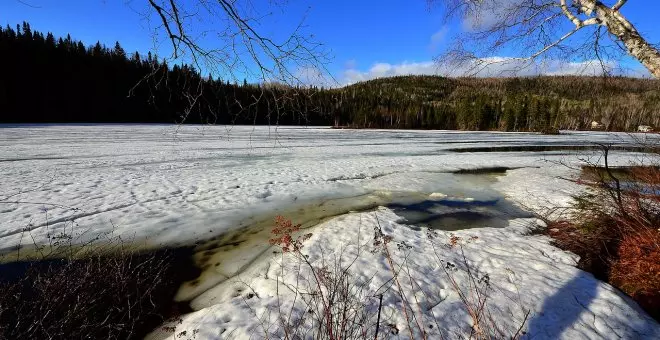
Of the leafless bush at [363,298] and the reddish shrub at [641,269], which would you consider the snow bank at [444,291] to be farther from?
the reddish shrub at [641,269]

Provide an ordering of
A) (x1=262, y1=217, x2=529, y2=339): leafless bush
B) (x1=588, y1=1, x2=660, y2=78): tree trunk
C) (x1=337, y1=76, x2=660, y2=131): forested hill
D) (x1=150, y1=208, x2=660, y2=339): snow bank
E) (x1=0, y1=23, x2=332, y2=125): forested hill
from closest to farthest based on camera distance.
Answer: (x1=588, y1=1, x2=660, y2=78): tree trunk → (x1=262, y1=217, x2=529, y2=339): leafless bush → (x1=150, y1=208, x2=660, y2=339): snow bank → (x1=0, y1=23, x2=332, y2=125): forested hill → (x1=337, y1=76, x2=660, y2=131): forested hill

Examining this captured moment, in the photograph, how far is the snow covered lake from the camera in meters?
4.00


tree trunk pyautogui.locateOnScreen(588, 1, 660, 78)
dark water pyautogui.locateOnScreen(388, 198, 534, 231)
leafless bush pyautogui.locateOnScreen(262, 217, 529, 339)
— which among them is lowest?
dark water pyautogui.locateOnScreen(388, 198, 534, 231)

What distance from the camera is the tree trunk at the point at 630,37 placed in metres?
3.15

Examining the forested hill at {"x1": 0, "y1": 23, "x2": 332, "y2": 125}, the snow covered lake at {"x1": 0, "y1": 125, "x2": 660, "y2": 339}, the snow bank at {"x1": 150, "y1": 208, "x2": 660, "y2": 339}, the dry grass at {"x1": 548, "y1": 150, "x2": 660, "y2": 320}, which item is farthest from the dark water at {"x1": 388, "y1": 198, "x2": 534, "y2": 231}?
the forested hill at {"x1": 0, "y1": 23, "x2": 332, "y2": 125}

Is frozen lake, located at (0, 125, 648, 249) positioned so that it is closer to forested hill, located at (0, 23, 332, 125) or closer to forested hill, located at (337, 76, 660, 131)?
forested hill, located at (0, 23, 332, 125)

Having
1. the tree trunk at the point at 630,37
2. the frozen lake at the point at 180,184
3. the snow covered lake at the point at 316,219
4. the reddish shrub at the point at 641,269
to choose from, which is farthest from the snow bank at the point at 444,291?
the tree trunk at the point at 630,37

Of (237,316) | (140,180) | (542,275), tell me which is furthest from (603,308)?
(140,180)

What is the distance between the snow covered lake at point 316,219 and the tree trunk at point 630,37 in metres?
2.85

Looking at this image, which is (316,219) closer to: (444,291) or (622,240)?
(444,291)

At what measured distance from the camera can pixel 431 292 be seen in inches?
175

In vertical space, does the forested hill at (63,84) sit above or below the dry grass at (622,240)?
above

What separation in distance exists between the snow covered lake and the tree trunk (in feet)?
9.35

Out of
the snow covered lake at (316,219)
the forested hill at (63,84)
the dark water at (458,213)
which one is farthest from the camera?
the forested hill at (63,84)
